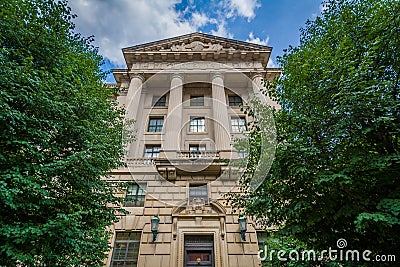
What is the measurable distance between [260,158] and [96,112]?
18.5 ft

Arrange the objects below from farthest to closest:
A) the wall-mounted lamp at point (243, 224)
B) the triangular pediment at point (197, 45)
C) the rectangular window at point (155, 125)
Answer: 1. the triangular pediment at point (197, 45)
2. the rectangular window at point (155, 125)
3. the wall-mounted lamp at point (243, 224)

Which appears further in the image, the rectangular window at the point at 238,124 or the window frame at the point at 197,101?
the window frame at the point at 197,101

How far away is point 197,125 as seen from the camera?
19531mm

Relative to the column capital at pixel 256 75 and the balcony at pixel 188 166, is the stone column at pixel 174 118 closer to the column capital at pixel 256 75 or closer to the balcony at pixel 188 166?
the balcony at pixel 188 166

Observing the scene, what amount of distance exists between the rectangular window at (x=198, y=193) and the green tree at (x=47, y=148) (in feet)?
18.1

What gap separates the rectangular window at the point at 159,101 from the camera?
21.5m

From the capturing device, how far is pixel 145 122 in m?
19.8

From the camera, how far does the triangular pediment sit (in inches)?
917

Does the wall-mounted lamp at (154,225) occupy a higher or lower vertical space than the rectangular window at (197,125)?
lower

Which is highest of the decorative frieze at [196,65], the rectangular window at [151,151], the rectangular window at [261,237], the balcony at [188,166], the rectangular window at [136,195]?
the decorative frieze at [196,65]

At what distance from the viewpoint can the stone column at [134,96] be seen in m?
18.4

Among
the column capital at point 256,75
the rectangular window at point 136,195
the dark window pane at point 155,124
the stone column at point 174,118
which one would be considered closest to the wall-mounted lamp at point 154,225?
the rectangular window at point 136,195

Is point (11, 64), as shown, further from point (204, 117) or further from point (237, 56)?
point (237, 56)

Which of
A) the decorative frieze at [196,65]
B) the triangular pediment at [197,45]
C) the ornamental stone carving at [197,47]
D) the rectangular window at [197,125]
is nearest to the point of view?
the rectangular window at [197,125]
